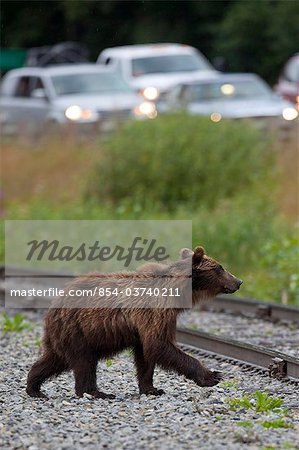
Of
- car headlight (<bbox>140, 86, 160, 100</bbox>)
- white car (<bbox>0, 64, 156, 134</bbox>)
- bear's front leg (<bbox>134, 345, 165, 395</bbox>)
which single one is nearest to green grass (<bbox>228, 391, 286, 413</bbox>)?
bear's front leg (<bbox>134, 345, 165, 395</bbox>)

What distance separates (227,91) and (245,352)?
749 inches

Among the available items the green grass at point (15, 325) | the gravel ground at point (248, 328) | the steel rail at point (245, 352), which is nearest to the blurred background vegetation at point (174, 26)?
the gravel ground at point (248, 328)

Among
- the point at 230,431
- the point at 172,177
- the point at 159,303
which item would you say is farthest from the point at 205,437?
the point at 172,177

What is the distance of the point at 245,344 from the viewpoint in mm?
9469

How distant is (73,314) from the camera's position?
8180 mm

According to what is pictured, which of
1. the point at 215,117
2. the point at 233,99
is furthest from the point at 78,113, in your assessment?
the point at 215,117

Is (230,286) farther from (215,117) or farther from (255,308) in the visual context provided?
(215,117)

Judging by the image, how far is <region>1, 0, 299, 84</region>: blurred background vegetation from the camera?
45.2 m

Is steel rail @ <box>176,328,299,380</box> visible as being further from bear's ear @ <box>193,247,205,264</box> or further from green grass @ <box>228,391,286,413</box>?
bear's ear @ <box>193,247,205,264</box>

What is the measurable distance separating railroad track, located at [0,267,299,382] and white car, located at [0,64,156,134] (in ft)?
43.5

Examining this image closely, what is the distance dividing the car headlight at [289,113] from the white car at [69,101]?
122 inches

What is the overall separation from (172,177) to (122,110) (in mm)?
5398

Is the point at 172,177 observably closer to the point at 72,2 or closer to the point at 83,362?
the point at 83,362

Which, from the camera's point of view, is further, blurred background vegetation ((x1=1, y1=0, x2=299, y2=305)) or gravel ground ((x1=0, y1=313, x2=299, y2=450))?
blurred background vegetation ((x1=1, y1=0, x2=299, y2=305))
